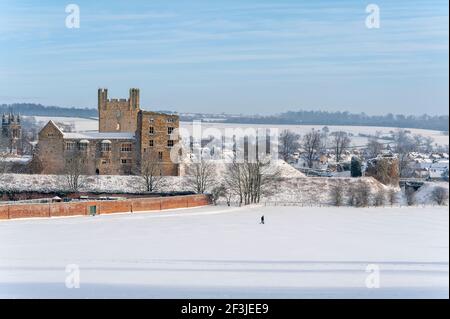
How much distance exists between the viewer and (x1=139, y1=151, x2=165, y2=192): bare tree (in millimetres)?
39719

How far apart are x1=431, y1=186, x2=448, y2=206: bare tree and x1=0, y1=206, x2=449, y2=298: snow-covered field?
9724mm

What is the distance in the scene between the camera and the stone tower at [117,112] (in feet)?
166

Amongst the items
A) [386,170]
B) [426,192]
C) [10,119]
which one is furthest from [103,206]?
[10,119]

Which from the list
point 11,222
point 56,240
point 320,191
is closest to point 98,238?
point 56,240

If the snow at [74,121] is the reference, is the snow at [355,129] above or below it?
below

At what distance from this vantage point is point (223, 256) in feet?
62.3

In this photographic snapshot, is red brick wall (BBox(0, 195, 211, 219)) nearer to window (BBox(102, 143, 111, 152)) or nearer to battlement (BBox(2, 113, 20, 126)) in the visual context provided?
window (BBox(102, 143, 111, 152))

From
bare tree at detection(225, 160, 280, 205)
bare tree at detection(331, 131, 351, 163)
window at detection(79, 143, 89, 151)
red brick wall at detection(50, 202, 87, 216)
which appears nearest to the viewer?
red brick wall at detection(50, 202, 87, 216)

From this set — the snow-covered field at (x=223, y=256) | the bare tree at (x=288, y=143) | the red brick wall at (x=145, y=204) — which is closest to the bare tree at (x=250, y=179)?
the red brick wall at (x=145, y=204)

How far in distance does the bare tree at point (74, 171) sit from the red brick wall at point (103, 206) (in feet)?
21.5

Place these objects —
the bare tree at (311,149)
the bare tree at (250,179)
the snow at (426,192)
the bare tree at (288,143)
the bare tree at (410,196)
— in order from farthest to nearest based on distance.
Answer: the bare tree at (288,143) < the bare tree at (311,149) < the snow at (426,192) < the bare tree at (410,196) < the bare tree at (250,179)

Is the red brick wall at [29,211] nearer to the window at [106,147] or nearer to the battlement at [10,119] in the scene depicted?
the window at [106,147]

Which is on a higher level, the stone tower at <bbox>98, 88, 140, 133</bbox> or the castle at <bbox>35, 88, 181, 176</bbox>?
the stone tower at <bbox>98, 88, 140, 133</bbox>

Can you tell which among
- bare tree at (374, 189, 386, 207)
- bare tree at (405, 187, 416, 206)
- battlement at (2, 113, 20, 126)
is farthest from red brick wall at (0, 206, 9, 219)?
battlement at (2, 113, 20, 126)
